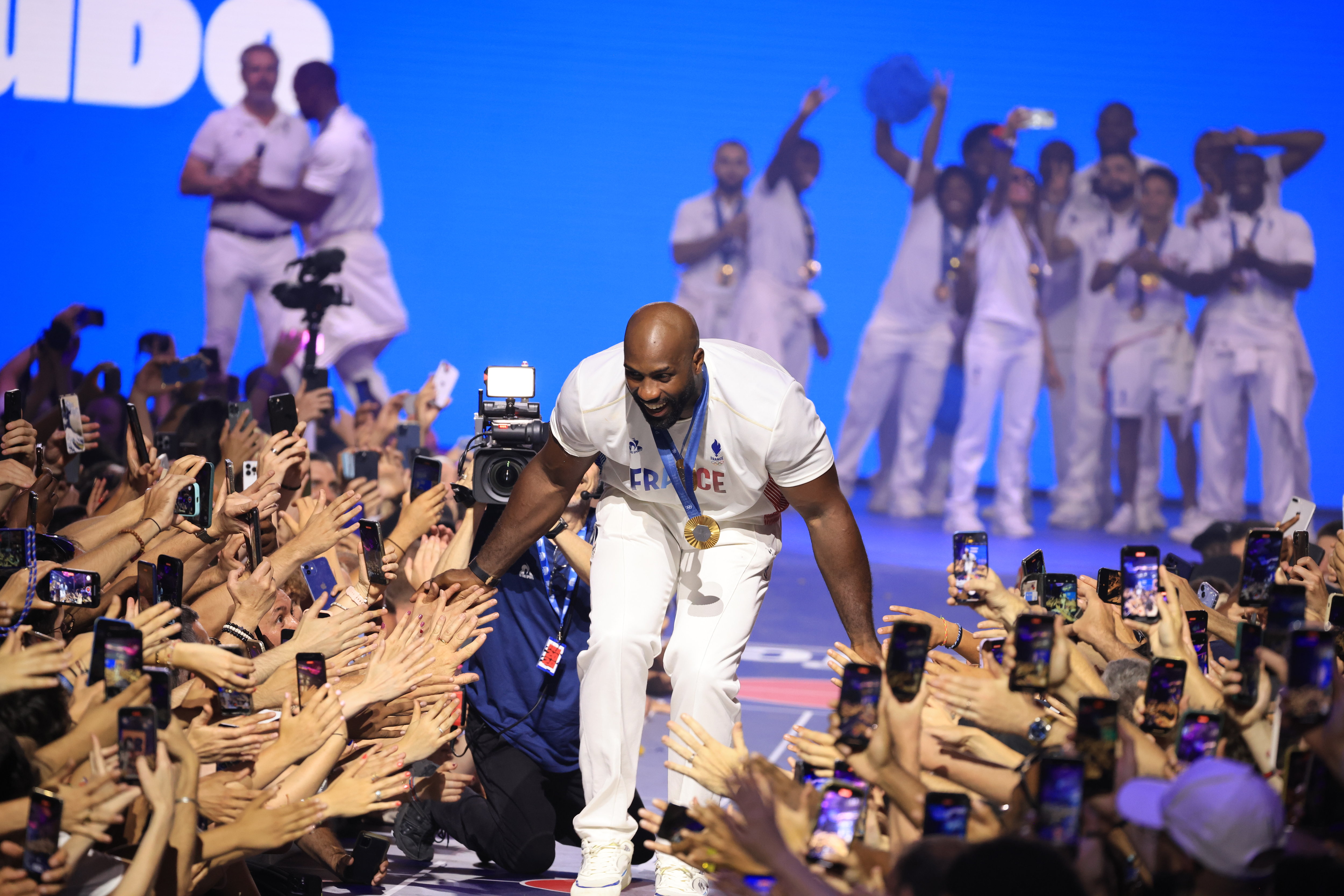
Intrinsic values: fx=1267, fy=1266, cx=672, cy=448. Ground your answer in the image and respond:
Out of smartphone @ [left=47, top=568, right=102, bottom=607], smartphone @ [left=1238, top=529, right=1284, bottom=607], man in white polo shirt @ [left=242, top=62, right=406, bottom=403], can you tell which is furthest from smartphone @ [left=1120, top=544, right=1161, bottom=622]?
man in white polo shirt @ [left=242, top=62, right=406, bottom=403]

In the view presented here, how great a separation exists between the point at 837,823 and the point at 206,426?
12.5 ft

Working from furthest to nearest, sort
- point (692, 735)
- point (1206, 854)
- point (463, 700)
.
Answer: point (463, 700) → point (692, 735) → point (1206, 854)

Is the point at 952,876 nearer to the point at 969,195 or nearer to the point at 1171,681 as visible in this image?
the point at 1171,681

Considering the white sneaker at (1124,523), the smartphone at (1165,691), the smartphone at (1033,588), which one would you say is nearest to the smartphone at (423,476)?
the smartphone at (1033,588)

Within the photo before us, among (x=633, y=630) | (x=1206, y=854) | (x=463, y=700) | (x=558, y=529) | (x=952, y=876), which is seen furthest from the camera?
(x=463, y=700)

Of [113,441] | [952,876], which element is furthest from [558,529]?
[113,441]

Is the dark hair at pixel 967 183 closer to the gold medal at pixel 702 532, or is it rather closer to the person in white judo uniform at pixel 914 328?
the person in white judo uniform at pixel 914 328

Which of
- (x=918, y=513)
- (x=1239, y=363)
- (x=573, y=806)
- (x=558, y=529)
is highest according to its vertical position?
(x=1239, y=363)

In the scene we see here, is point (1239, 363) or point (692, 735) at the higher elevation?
point (1239, 363)

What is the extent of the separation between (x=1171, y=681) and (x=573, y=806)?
6.08 ft

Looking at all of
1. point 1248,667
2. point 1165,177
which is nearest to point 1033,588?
point 1248,667

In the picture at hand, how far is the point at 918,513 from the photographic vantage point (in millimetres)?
8828

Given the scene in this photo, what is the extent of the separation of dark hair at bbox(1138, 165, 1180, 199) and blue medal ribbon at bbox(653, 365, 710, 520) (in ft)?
21.7

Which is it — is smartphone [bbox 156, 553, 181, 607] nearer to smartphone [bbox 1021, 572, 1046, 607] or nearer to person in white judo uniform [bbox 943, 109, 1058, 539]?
smartphone [bbox 1021, 572, 1046, 607]
